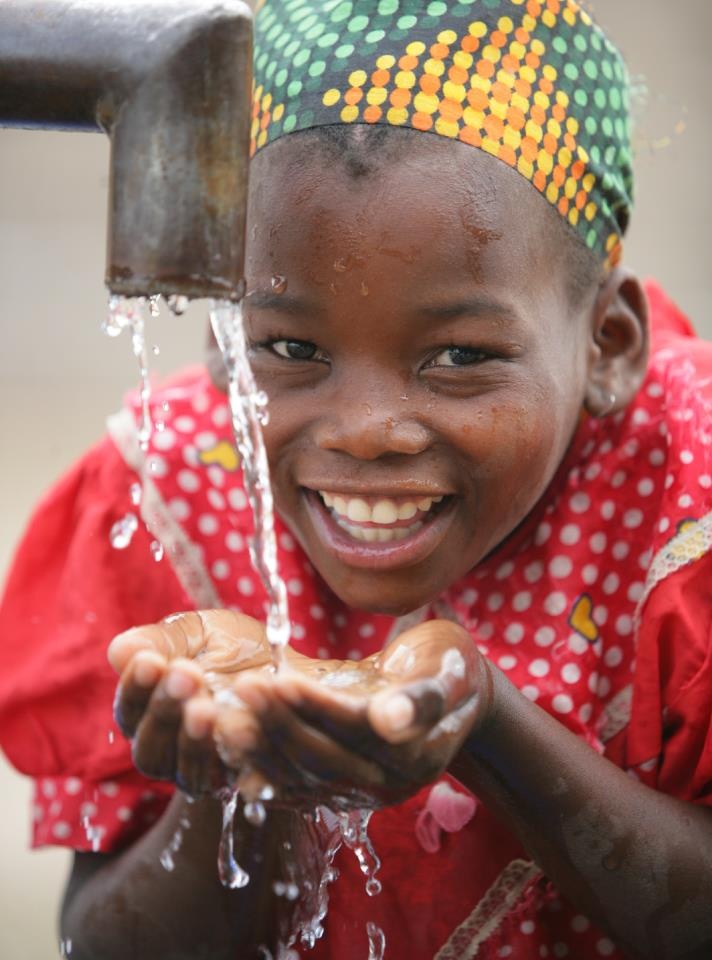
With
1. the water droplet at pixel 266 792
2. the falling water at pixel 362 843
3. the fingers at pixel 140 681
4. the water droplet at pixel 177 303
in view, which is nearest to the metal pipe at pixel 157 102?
the water droplet at pixel 177 303

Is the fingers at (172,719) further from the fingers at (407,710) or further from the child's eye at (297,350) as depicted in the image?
the child's eye at (297,350)

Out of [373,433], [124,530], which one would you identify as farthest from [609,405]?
[124,530]

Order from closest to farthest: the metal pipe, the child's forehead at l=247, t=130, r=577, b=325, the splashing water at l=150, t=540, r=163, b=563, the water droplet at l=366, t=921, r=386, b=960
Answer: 1. the metal pipe
2. the child's forehead at l=247, t=130, r=577, b=325
3. the water droplet at l=366, t=921, r=386, b=960
4. the splashing water at l=150, t=540, r=163, b=563

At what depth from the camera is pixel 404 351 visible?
4.93ft

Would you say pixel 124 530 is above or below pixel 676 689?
above

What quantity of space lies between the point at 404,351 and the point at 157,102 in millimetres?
498

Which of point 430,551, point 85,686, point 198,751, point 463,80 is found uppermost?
point 463,80

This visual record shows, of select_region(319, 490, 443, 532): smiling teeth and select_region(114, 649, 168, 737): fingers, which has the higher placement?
select_region(319, 490, 443, 532): smiling teeth

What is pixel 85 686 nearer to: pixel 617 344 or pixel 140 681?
pixel 140 681

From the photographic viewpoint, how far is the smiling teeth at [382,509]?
154 cm

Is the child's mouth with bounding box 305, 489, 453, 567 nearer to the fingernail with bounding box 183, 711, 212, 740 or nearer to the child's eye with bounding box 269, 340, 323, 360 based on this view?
the child's eye with bounding box 269, 340, 323, 360

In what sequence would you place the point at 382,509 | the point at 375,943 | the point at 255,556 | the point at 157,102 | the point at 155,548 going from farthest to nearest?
the point at 155,548
the point at 375,943
the point at 382,509
the point at 255,556
the point at 157,102

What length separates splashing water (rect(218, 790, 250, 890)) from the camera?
1543mm

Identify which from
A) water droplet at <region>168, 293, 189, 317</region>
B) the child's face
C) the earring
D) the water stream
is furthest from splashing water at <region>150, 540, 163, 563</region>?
water droplet at <region>168, 293, 189, 317</region>
